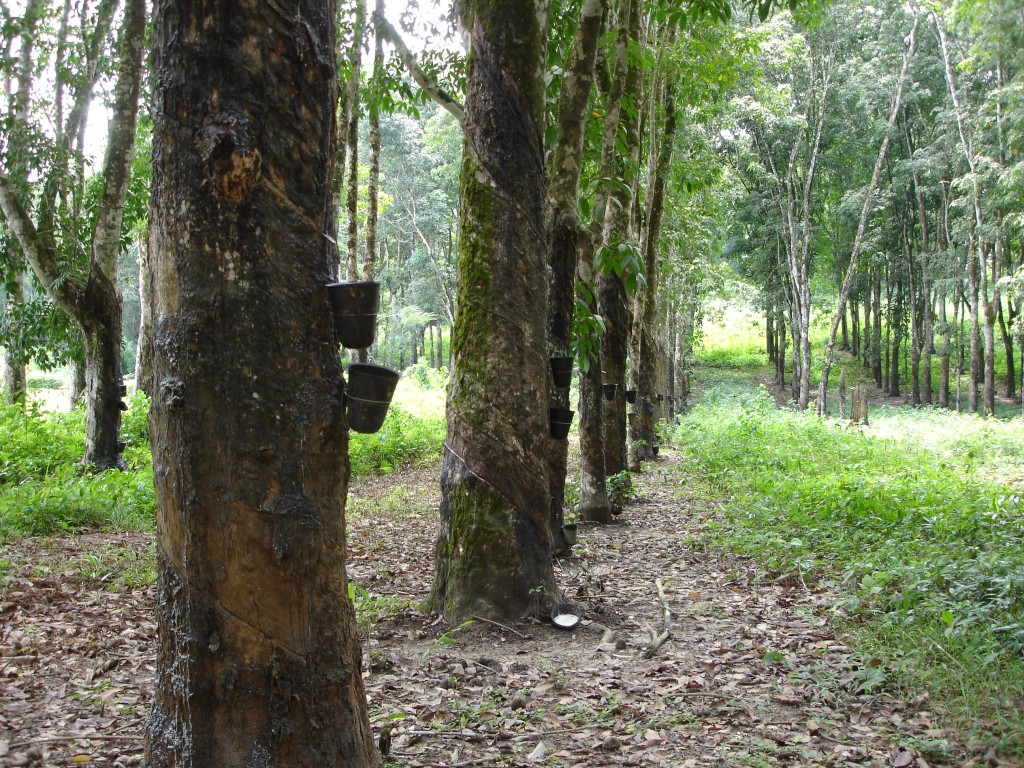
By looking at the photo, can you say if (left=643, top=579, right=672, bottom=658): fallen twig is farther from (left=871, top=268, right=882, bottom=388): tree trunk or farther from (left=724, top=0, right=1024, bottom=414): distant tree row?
(left=871, top=268, right=882, bottom=388): tree trunk

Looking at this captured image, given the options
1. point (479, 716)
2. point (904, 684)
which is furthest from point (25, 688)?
point (904, 684)

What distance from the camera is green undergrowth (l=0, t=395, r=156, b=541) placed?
7.59m

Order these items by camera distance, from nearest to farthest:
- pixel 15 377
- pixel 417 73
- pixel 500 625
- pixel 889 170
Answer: pixel 500 625
pixel 417 73
pixel 15 377
pixel 889 170

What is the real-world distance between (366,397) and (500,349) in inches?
104

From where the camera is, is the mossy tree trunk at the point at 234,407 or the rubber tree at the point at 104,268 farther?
the rubber tree at the point at 104,268

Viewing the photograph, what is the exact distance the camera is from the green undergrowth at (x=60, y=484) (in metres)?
7.59

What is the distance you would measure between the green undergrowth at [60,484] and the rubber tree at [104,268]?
2.30 ft

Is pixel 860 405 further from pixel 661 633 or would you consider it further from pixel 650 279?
pixel 661 633

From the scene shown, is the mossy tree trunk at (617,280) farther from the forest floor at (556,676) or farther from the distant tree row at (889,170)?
the distant tree row at (889,170)

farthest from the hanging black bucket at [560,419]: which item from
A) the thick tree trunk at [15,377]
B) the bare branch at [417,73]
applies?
the thick tree trunk at [15,377]

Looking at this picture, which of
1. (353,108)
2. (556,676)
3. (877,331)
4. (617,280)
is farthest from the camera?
(877,331)

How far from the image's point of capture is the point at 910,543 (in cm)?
617

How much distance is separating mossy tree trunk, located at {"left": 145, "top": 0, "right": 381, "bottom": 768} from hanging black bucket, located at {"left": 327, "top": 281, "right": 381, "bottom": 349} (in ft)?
0.37

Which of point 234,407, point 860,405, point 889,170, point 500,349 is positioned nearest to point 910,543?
point 500,349
